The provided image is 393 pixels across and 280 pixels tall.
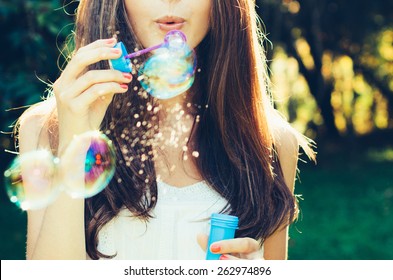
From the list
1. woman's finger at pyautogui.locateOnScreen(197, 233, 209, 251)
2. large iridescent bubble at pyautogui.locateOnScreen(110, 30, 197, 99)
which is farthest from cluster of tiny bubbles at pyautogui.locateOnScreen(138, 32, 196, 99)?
woman's finger at pyautogui.locateOnScreen(197, 233, 209, 251)

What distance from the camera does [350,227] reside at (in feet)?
16.2

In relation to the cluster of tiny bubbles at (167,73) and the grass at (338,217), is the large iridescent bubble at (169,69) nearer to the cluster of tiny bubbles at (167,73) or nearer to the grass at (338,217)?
the cluster of tiny bubbles at (167,73)

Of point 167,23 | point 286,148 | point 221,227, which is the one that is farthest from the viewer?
point 286,148

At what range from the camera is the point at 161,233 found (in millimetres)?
1560

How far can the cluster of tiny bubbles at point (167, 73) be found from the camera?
168 cm

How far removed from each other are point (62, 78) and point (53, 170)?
0.28 m

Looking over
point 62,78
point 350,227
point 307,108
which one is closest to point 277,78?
point 307,108

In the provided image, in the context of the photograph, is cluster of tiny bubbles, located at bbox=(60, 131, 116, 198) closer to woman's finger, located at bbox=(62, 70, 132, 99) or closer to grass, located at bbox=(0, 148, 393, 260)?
woman's finger, located at bbox=(62, 70, 132, 99)

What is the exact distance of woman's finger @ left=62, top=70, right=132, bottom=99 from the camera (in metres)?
1.29

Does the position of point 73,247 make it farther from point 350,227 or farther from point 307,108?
point 307,108

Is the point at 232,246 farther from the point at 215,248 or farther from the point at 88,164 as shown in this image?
the point at 88,164

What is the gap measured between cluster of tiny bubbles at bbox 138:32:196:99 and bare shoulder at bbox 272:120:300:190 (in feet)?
0.97

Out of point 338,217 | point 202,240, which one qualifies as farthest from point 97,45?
point 338,217

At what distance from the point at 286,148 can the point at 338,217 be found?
3.51 meters
